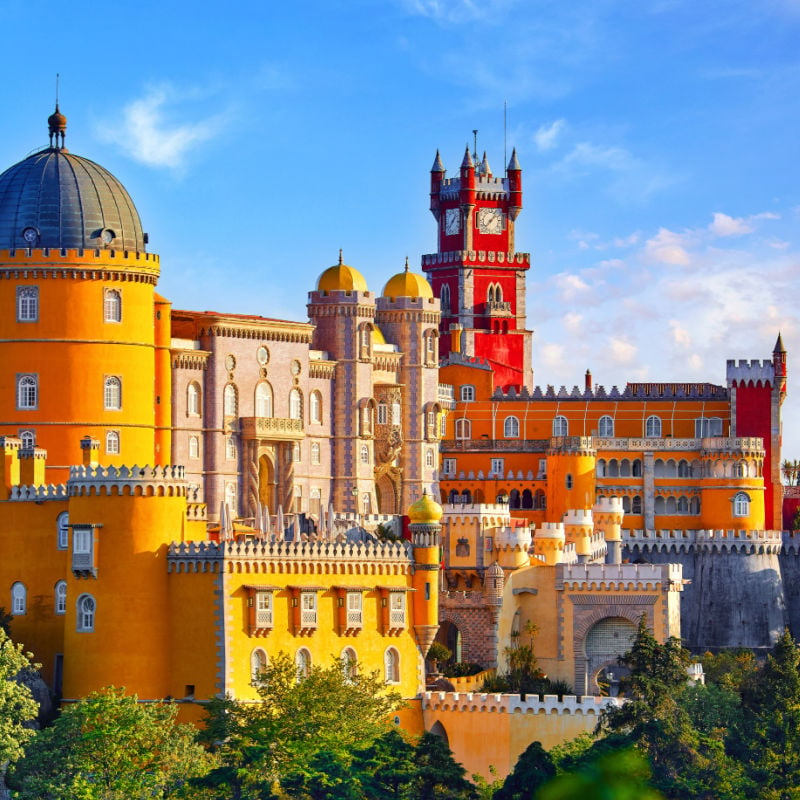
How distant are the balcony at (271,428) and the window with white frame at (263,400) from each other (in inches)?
28.8

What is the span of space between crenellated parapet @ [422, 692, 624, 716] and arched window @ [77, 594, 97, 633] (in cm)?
1316

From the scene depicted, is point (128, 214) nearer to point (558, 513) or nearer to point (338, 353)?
point (338, 353)

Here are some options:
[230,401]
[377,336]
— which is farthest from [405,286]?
[230,401]

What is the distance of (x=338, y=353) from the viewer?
106875 mm

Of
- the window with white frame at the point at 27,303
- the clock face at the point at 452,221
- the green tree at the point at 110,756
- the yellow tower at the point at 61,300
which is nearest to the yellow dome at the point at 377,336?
the clock face at the point at 452,221

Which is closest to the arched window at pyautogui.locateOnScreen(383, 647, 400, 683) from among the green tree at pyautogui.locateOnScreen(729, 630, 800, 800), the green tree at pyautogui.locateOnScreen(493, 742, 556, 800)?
the green tree at pyautogui.locateOnScreen(729, 630, 800, 800)

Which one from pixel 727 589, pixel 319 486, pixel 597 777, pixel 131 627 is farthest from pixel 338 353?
pixel 597 777

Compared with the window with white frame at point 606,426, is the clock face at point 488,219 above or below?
above

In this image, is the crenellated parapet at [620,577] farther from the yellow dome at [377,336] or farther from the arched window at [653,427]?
the arched window at [653,427]

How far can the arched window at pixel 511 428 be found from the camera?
119750 mm

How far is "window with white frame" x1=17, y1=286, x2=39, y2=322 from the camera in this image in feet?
286

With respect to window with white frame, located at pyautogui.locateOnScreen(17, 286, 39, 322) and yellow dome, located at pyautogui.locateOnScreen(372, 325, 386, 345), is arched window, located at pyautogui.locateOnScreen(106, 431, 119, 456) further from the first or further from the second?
yellow dome, located at pyautogui.locateOnScreen(372, 325, 386, 345)

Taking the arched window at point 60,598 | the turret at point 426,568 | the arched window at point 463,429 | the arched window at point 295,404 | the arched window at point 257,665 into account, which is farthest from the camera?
the arched window at point 463,429

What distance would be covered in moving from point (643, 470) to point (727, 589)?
879 centimetres
